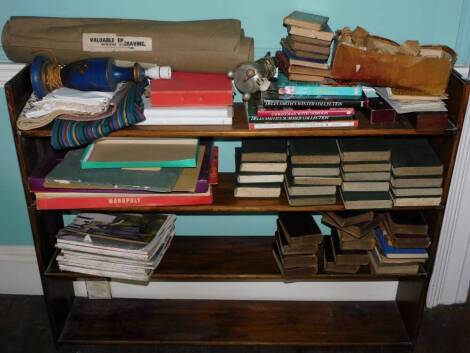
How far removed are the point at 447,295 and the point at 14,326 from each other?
1887 millimetres

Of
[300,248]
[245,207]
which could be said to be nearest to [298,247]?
[300,248]

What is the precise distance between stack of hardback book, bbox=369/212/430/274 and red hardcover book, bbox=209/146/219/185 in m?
0.66

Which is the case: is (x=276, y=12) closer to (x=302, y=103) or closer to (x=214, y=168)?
(x=302, y=103)

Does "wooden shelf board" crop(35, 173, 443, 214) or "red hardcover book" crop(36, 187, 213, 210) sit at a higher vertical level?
"red hardcover book" crop(36, 187, 213, 210)

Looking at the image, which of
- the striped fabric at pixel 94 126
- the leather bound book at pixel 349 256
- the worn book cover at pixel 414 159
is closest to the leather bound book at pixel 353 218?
the leather bound book at pixel 349 256

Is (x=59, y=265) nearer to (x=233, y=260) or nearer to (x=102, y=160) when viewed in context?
(x=102, y=160)

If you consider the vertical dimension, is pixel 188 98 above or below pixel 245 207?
above

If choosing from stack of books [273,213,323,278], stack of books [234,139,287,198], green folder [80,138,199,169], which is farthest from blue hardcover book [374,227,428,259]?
green folder [80,138,199,169]

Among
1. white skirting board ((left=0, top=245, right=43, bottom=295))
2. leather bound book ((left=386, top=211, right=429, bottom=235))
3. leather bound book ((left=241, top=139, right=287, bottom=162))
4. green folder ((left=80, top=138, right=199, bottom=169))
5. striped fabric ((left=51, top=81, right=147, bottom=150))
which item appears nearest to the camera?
striped fabric ((left=51, top=81, right=147, bottom=150))

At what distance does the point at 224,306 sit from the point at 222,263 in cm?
32

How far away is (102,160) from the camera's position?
68.5 inches

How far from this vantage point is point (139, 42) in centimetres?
176

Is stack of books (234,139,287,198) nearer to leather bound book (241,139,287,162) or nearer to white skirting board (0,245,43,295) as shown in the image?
leather bound book (241,139,287,162)

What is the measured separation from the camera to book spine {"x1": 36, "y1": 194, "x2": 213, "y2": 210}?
5.93 feet
